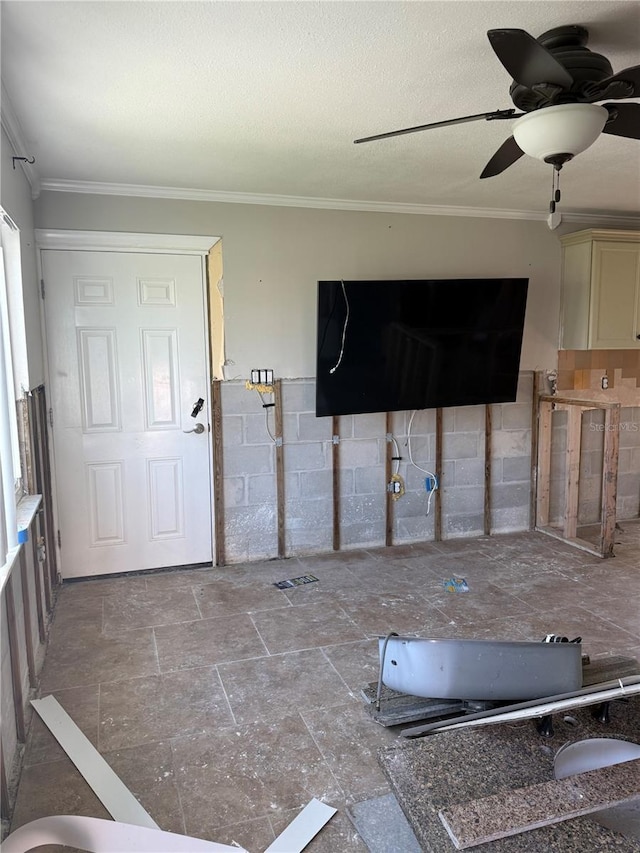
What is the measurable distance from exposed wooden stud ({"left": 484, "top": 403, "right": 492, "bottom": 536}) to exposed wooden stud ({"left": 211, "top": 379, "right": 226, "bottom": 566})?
83.8 inches

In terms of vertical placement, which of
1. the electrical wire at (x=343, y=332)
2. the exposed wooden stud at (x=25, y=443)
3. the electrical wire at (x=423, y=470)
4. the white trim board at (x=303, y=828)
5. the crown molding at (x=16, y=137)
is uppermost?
the crown molding at (x=16, y=137)

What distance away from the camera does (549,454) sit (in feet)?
16.1

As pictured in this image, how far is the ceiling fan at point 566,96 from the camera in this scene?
1.75 meters

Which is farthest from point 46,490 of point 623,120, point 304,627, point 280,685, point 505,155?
point 623,120

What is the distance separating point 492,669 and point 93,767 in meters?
1.48

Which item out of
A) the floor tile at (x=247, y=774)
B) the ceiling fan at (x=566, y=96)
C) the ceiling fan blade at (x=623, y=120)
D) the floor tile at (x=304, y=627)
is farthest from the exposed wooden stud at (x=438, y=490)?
the ceiling fan at (x=566, y=96)

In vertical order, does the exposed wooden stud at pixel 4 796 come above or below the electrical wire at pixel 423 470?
below

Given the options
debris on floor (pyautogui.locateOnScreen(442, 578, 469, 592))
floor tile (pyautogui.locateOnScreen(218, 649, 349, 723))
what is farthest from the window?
debris on floor (pyautogui.locateOnScreen(442, 578, 469, 592))

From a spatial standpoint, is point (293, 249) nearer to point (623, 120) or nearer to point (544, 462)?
point (623, 120)

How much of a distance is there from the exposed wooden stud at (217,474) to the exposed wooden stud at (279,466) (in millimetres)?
397

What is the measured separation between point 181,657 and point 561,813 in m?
2.16

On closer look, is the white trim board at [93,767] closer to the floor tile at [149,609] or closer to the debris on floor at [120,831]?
the debris on floor at [120,831]

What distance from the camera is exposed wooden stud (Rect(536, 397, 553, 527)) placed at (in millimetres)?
4832

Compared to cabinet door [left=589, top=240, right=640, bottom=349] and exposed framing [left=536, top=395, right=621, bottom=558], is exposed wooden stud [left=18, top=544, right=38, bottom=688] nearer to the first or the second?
exposed framing [left=536, top=395, right=621, bottom=558]
